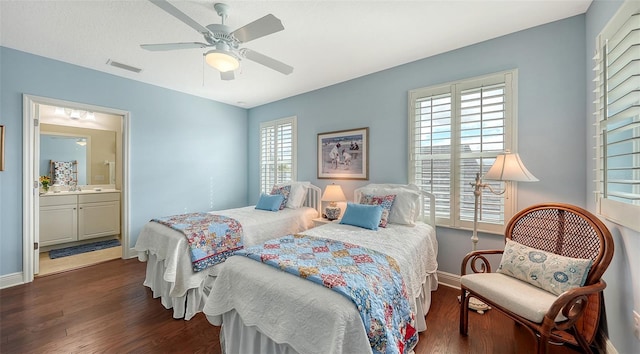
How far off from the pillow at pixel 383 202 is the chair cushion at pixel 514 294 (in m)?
0.92

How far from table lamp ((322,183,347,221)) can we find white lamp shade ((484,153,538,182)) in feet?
6.09

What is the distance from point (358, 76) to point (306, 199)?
2142mm

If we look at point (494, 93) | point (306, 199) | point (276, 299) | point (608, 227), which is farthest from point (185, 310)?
point (494, 93)

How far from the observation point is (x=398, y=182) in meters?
3.27

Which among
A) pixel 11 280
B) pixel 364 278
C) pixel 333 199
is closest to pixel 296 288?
pixel 364 278

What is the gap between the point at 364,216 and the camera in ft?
8.74

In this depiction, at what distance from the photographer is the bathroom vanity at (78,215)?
153 inches

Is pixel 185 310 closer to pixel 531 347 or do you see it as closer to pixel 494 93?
pixel 531 347

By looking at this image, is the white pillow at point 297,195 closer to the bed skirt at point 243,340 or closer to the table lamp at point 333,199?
the table lamp at point 333,199

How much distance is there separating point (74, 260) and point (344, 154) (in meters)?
4.34

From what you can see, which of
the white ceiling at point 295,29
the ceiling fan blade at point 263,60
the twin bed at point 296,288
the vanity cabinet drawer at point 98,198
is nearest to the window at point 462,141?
the twin bed at point 296,288

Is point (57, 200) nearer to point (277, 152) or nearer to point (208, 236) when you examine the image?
point (208, 236)

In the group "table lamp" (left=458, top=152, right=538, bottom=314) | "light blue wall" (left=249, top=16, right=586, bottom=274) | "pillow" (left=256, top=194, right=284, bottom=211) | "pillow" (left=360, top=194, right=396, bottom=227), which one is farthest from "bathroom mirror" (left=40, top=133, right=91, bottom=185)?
"table lamp" (left=458, top=152, right=538, bottom=314)

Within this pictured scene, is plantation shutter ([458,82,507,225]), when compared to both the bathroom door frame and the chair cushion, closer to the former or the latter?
the chair cushion
